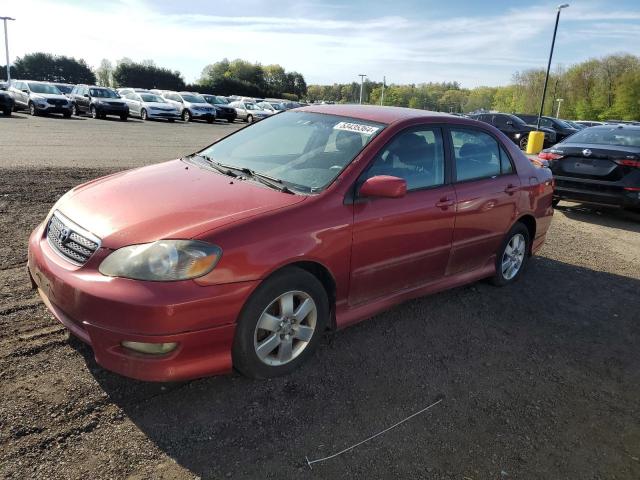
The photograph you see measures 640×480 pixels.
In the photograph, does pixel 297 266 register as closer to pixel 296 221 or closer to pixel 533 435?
pixel 296 221

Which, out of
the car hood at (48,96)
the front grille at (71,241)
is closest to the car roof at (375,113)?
the front grille at (71,241)

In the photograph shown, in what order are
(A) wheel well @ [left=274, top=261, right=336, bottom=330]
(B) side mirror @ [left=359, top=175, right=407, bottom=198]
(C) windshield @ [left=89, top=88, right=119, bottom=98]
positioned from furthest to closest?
(C) windshield @ [left=89, top=88, right=119, bottom=98], (B) side mirror @ [left=359, top=175, right=407, bottom=198], (A) wheel well @ [left=274, top=261, right=336, bottom=330]

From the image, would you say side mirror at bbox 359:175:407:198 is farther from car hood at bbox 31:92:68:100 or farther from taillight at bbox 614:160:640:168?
car hood at bbox 31:92:68:100

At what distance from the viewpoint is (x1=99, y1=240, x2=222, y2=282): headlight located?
2562 mm

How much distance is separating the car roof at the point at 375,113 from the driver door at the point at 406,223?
0.15 m

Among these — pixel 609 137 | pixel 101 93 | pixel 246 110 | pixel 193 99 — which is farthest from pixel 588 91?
pixel 609 137

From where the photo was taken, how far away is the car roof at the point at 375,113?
12.8 feet

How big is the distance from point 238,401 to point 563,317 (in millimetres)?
3066

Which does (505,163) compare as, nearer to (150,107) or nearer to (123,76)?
(150,107)

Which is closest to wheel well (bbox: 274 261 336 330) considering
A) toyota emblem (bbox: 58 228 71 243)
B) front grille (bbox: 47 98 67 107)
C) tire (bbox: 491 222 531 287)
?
toyota emblem (bbox: 58 228 71 243)

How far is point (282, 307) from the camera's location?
2.96m

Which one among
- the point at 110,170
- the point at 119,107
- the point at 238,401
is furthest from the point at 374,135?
the point at 119,107

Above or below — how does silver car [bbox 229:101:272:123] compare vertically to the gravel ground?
above

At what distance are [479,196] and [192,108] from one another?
1048 inches
